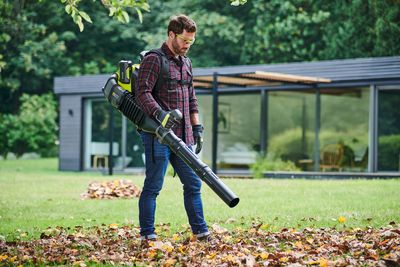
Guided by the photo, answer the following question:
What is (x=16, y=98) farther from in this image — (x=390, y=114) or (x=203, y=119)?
(x=390, y=114)

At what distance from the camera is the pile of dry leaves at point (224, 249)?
6.11m

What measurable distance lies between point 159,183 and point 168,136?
54 centimetres

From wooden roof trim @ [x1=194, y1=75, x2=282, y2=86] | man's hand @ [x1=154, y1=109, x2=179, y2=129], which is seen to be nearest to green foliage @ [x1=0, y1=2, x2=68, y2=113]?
wooden roof trim @ [x1=194, y1=75, x2=282, y2=86]

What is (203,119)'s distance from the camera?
2422cm

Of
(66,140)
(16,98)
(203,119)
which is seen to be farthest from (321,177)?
(16,98)

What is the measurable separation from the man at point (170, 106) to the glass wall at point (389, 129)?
13352 mm

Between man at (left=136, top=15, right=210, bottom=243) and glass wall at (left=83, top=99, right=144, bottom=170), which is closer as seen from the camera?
man at (left=136, top=15, right=210, bottom=243)

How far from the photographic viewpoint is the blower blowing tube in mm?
6469

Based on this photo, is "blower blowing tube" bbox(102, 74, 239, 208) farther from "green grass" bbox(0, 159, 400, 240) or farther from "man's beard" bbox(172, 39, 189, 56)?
"green grass" bbox(0, 159, 400, 240)

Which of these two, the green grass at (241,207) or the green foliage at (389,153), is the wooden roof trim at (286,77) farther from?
the green grass at (241,207)

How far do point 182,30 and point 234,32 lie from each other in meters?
25.1

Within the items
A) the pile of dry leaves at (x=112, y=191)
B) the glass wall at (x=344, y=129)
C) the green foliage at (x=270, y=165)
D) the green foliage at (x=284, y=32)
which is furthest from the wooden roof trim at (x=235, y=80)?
the green foliage at (x=284, y=32)

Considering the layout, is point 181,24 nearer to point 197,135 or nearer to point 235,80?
point 197,135

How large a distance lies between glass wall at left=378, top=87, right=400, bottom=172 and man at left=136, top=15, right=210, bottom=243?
43.8ft
